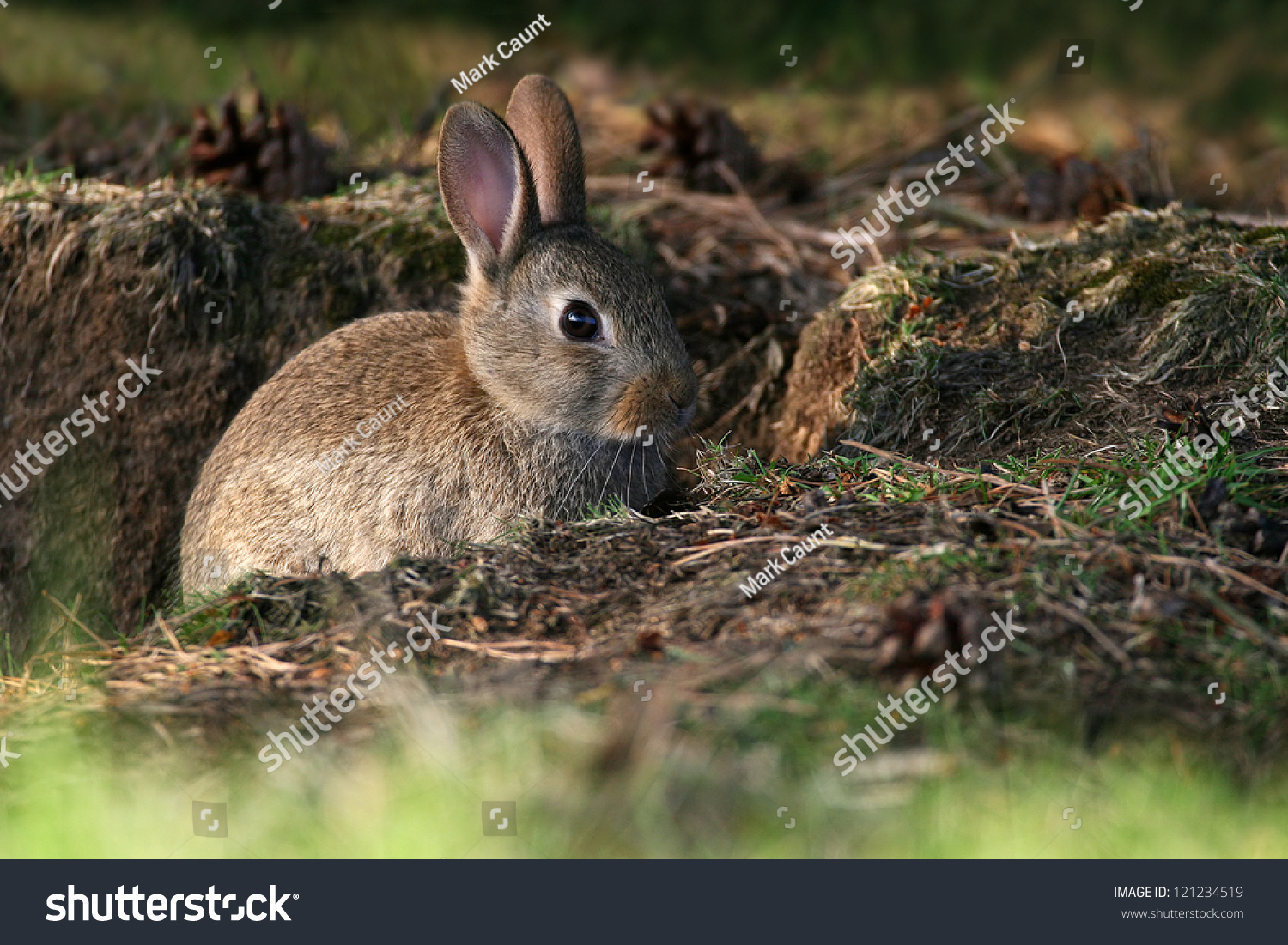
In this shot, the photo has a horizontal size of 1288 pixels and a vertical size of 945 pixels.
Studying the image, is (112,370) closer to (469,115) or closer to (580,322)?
(469,115)

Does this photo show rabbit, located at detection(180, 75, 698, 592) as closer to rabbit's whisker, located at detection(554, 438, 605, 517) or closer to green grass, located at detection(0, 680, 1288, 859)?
rabbit's whisker, located at detection(554, 438, 605, 517)

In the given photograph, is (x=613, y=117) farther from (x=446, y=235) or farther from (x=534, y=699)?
(x=534, y=699)

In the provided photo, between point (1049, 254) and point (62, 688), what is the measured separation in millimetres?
4745

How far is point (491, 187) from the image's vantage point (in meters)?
5.14

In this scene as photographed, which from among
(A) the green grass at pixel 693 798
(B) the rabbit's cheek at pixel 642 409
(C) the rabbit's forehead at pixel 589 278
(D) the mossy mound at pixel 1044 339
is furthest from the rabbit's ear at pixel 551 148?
(A) the green grass at pixel 693 798

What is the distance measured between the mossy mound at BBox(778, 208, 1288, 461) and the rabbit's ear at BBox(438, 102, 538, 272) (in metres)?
1.74

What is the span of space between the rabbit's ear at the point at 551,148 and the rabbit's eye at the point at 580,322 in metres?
0.61

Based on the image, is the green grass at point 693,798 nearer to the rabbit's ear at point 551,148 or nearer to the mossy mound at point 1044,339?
the mossy mound at point 1044,339

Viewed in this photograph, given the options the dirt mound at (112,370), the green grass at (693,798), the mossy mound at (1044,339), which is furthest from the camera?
the dirt mound at (112,370)

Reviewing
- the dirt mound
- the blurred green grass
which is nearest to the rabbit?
the dirt mound

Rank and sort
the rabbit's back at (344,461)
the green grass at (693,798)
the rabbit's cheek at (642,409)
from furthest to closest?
1. the rabbit's back at (344,461)
2. the rabbit's cheek at (642,409)
3. the green grass at (693,798)

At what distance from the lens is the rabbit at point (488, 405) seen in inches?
194

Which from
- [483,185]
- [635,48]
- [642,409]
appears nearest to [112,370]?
[483,185]

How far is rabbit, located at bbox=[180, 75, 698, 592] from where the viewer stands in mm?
4922
